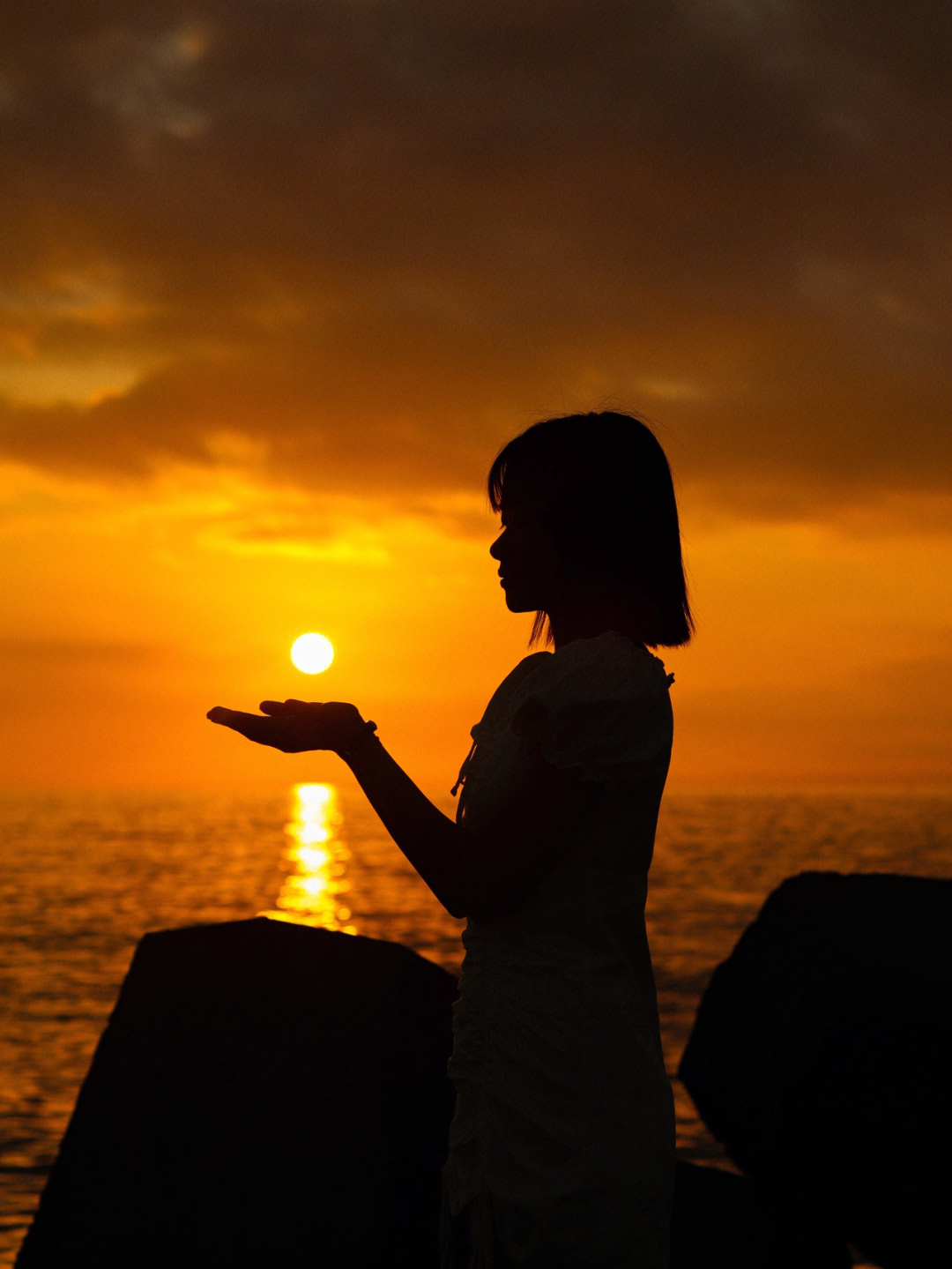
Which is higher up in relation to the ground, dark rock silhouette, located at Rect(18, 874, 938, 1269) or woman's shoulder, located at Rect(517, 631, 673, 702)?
woman's shoulder, located at Rect(517, 631, 673, 702)

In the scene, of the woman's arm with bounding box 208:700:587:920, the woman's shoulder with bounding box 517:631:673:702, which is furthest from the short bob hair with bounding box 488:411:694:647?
the woman's arm with bounding box 208:700:587:920

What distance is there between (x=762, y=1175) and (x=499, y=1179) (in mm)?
4984

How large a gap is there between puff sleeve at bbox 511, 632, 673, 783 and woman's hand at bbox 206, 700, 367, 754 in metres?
0.27

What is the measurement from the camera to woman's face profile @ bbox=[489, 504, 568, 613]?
2.15m

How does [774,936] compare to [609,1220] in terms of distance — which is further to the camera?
[774,936]

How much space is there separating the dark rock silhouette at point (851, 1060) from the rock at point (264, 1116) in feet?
6.72

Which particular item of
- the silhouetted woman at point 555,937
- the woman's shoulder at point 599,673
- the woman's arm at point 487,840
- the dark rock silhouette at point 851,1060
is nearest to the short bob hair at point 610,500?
the silhouetted woman at point 555,937

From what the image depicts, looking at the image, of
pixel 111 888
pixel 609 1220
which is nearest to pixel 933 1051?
pixel 609 1220

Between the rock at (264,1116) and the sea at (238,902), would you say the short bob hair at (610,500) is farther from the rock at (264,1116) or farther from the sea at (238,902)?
the sea at (238,902)

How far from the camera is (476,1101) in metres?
1.95

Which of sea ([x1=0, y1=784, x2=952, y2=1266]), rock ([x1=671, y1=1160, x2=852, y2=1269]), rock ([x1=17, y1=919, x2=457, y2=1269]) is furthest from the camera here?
sea ([x1=0, y1=784, x2=952, y2=1266])

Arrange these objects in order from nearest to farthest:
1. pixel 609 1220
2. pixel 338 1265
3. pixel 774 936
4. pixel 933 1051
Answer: pixel 609 1220, pixel 338 1265, pixel 933 1051, pixel 774 936

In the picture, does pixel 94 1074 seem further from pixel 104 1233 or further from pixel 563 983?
pixel 563 983

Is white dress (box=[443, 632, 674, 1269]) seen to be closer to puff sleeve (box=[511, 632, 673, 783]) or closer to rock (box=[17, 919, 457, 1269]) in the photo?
puff sleeve (box=[511, 632, 673, 783])
